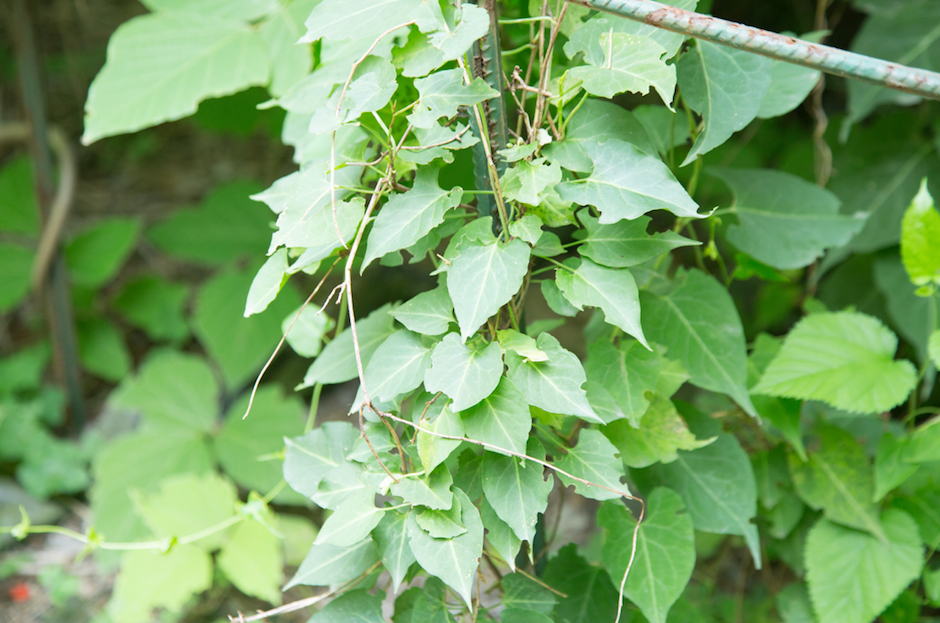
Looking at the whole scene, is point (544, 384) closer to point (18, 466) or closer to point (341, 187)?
point (341, 187)

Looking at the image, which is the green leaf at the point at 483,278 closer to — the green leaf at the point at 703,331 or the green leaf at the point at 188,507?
the green leaf at the point at 703,331

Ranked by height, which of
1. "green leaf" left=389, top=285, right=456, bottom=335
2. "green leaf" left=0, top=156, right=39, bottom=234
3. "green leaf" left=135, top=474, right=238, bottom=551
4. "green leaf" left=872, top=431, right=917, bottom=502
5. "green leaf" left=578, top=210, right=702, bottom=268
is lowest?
"green leaf" left=135, top=474, right=238, bottom=551

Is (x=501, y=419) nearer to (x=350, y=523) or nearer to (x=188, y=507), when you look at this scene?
(x=350, y=523)

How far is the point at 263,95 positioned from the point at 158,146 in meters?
0.99

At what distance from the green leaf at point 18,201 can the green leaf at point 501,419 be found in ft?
6.48

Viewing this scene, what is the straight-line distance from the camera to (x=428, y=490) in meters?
0.50

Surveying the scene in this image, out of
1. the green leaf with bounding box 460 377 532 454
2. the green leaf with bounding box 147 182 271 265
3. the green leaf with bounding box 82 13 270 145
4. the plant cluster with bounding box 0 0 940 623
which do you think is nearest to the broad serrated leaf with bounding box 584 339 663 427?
the plant cluster with bounding box 0 0 940 623

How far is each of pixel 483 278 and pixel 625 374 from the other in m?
0.21

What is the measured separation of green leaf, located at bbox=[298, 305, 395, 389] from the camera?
651 millimetres

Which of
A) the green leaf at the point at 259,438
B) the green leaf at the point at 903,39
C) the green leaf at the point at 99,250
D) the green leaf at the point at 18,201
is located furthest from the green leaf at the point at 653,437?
the green leaf at the point at 18,201

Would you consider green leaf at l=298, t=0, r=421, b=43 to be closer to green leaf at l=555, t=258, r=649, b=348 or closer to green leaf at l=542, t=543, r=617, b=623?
green leaf at l=555, t=258, r=649, b=348

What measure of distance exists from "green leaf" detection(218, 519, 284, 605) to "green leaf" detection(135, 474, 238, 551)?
2.3 inches

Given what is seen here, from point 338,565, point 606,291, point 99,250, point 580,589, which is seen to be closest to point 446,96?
point 606,291

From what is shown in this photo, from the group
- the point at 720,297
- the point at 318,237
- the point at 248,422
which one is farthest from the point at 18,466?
the point at 720,297
